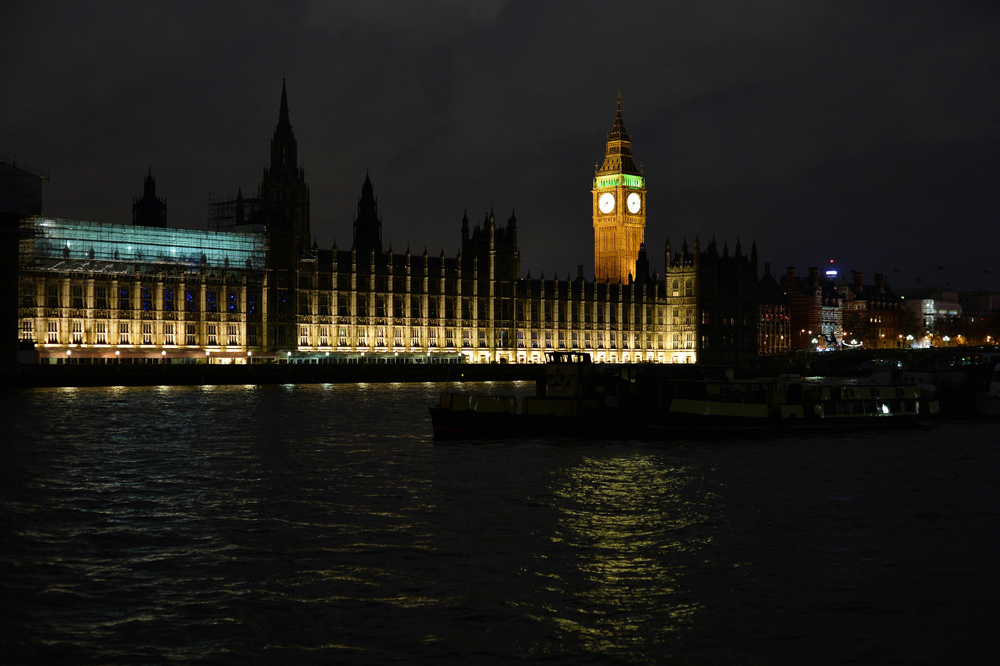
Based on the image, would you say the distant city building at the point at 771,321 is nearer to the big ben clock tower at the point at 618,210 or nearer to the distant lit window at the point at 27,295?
the big ben clock tower at the point at 618,210

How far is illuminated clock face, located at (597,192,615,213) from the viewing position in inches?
7372

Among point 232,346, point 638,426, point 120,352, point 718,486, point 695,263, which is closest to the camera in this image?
point 718,486

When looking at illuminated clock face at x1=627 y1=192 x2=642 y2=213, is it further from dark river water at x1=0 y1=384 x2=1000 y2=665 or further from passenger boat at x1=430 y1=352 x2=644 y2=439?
dark river water at x1=0 y1=384 x2=1000 y2=665

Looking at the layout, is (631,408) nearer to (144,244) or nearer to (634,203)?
(144,244)

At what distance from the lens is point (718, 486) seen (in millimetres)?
32531

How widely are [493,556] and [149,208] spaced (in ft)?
391

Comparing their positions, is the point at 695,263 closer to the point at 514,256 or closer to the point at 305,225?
the point at 514,256

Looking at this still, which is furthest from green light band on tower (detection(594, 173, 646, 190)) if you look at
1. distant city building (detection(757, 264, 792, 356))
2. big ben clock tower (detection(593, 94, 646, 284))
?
distant city building (detection(757, 264, 792, 356))

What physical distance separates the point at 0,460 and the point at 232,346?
7291cm

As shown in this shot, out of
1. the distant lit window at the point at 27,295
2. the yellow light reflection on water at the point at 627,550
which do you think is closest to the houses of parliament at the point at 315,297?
the distant lit window at the point at 27,295

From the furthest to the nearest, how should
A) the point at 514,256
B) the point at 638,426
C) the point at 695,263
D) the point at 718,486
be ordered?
the point at 695,263
the point at 514,256
the point at 638,426
the point at 718,486

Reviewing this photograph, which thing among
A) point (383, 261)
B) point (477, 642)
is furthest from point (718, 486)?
point (383, 261)

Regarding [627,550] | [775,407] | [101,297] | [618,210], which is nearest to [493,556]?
[627,550]

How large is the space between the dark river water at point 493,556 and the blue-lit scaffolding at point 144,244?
66.4 meters
